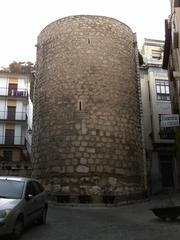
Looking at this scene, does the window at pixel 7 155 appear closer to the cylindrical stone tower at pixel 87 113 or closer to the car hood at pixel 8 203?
the cylindrical stone tower at pixel 87 113

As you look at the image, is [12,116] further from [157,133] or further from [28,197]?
[28,197]

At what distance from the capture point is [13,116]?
35.5m

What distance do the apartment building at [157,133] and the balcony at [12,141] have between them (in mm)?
14949

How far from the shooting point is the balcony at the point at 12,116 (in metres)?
35.0

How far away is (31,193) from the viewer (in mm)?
8109

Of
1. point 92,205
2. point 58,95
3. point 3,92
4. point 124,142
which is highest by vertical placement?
point 3,92

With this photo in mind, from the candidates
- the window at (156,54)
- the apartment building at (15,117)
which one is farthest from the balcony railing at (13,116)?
the window at (156,54)

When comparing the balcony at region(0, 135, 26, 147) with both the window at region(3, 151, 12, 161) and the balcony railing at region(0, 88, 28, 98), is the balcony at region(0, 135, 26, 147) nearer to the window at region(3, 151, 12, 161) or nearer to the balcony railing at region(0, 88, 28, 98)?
the window at region(3, 151, 12, 161)

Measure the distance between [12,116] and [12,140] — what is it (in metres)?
2.61

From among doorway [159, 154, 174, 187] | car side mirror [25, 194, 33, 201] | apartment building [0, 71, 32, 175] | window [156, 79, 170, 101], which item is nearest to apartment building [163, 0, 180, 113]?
window [156, 79, 170, 101]

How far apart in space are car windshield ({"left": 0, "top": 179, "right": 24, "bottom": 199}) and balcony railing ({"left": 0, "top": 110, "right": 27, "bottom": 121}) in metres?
27.8

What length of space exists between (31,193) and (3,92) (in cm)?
2909

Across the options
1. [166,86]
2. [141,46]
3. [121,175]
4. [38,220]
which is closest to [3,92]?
[141,46]

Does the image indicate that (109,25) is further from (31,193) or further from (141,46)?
(141,46)
